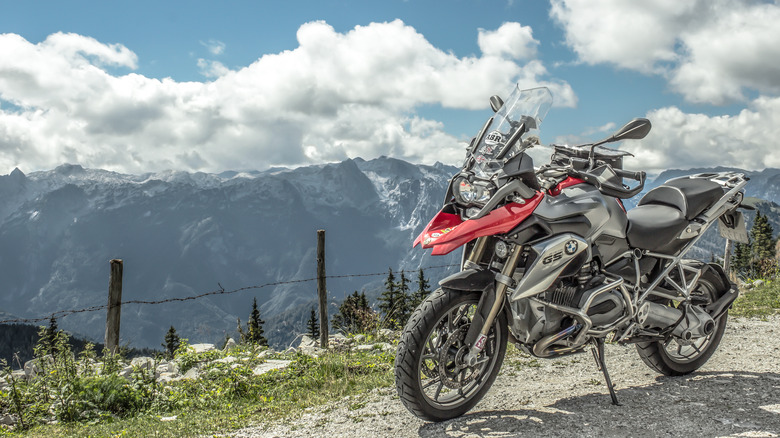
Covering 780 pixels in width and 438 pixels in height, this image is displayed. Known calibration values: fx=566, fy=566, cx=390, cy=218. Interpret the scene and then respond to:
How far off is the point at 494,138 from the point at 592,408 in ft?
7.94

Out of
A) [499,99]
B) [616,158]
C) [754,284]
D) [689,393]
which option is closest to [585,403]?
[689,393]

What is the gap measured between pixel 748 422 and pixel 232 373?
5318 mm

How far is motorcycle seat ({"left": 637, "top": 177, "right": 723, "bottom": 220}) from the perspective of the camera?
17.0ft

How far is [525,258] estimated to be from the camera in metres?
4.35

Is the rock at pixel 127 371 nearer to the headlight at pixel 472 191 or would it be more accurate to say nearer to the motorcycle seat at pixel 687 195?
the headlight at pixel 472 191

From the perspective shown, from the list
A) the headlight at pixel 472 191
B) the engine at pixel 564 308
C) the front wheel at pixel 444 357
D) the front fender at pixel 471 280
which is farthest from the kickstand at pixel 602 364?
the headlight at pixel 472 191

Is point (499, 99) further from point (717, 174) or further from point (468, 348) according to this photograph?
point (717, 174)

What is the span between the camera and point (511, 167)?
405 centimetres

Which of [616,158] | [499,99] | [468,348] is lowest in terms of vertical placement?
[468,348]

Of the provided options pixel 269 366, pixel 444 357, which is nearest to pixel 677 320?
pixel 444 357

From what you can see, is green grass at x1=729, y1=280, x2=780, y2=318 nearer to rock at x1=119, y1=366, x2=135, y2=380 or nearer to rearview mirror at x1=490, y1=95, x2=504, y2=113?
rearview mirror at x1=490, y1=95, x2=504, y2=113

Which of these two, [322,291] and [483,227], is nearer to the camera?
[483,227]

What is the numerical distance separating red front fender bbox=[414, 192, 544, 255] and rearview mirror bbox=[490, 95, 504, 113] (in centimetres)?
91

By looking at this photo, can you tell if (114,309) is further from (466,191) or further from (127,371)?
(466,191)
